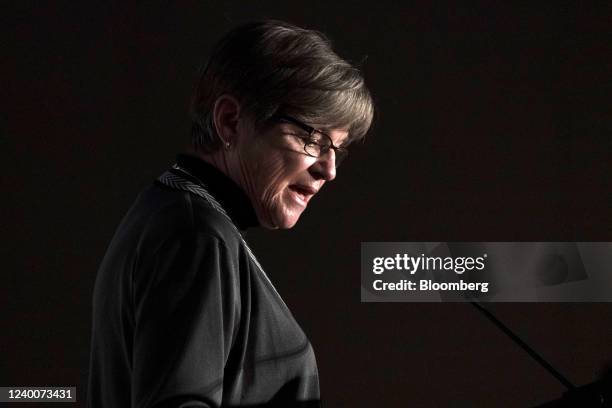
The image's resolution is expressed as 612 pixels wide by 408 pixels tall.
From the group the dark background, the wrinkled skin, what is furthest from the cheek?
the dark background

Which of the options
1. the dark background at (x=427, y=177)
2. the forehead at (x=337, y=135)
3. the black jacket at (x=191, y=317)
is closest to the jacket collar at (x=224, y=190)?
the black jacket at (x=191, y=317)

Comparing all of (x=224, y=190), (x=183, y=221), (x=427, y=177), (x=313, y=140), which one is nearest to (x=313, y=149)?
(x=313, y=140)

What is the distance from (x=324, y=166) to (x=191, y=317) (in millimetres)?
298

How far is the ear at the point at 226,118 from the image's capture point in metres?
0.85

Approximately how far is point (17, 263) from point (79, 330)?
30 cm

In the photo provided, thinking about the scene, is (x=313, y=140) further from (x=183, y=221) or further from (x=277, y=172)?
(x=183, y=221)

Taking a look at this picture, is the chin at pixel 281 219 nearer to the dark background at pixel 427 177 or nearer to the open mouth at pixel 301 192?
the open mouth at pixel 301 192

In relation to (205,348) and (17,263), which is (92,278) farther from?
Answer: (205,348)

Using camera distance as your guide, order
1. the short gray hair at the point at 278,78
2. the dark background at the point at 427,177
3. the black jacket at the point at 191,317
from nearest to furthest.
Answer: the black jacket at the point at 191,317
the short gray hair at the point at 278,78
the dark background at the point at 427,177

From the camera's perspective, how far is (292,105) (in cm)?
85

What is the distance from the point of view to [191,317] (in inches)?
26.1

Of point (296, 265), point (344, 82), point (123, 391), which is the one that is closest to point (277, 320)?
point (123, 391)

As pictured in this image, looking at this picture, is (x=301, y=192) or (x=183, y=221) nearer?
(x=183, y=221)

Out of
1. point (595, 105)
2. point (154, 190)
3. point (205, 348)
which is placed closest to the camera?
point (205, 348)
